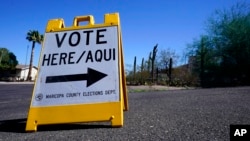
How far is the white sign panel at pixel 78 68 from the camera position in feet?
12.7

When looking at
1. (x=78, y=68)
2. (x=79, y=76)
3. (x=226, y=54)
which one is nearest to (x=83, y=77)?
(x=79, y=76)

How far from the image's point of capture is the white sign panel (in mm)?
3863

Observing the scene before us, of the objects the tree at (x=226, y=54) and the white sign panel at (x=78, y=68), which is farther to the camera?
the tree at (x=226, y=54)

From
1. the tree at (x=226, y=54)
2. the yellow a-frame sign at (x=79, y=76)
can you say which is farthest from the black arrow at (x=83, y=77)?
the tree at (x=226, y=54)

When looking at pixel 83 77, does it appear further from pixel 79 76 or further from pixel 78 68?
pixel 78 68

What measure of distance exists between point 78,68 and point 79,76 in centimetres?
13

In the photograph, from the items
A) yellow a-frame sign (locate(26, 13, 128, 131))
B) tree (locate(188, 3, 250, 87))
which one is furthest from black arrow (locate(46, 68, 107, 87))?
tree (locate(188, 3, 250, 87))

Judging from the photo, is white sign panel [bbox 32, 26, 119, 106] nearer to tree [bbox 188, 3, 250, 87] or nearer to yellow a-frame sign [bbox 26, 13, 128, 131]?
yellow a-frame sign [bbox 26, 13, 128, 131]

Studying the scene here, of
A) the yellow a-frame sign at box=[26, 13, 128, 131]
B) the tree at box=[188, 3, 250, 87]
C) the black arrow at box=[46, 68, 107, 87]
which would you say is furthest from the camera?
the tree at box=[188, 3, 250, 87]

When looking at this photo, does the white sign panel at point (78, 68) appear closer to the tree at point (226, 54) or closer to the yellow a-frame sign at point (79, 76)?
the yellow a-frame sign at point (79, 76)

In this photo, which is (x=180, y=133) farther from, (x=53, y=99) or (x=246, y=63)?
(x=246, y=63)

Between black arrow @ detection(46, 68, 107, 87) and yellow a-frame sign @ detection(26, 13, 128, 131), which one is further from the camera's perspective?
black arrow @ detection(46, 68, 107, 87)

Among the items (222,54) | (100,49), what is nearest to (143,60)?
(222,54)

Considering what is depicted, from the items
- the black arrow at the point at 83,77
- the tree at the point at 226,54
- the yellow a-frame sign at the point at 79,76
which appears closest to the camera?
the yellow a-frame sign at the point at 79,76
